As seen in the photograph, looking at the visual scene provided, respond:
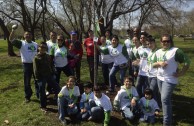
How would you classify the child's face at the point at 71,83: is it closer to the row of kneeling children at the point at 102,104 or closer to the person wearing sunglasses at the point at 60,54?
the row of kneeling children at the point at 102,104

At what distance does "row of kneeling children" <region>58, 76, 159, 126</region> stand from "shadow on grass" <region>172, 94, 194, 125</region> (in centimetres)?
73

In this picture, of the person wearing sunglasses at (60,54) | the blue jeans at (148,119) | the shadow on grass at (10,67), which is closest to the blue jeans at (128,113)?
the blue jeans at (148,119)

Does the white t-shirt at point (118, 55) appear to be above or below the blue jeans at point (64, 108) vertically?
above

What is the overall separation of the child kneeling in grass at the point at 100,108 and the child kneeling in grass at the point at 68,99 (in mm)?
429

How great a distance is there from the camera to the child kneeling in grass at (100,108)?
260 inches

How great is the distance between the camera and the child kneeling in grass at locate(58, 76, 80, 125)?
6852mm

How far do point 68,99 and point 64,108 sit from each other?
242mm

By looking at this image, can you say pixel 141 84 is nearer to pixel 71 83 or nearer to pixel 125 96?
pixel 125 96

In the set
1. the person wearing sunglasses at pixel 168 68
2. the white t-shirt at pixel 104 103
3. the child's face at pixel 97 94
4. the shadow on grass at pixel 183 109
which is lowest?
the shadow on grass at pixel 183 109

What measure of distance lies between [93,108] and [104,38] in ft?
8.37

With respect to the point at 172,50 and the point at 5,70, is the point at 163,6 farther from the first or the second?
the point at 172,50

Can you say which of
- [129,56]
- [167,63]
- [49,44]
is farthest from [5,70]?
[167,63]

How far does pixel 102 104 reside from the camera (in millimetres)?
6805

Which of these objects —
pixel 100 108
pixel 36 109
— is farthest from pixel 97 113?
pixel 36 109
